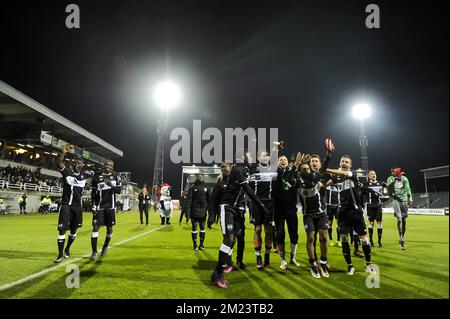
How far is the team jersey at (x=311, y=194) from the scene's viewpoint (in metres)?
5.52

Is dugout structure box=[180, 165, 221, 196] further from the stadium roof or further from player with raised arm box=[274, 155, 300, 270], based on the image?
player with raised arm box=[274, 155, 300, 270]

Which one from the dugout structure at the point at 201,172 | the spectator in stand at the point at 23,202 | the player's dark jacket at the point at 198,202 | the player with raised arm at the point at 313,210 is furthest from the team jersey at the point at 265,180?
the dugout structure at the point at 201,172

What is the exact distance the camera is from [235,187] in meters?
4.96

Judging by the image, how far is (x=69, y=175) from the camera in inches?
263

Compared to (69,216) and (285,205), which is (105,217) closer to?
(69,216)

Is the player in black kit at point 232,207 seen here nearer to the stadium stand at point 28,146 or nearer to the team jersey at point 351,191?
the team jersey at point 351,191

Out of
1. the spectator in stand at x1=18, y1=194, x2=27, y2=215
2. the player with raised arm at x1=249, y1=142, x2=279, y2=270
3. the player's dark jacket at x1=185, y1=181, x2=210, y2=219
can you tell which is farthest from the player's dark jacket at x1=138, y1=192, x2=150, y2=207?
the spectator in stand at x1=18, y1=194, x2=27, y2=215

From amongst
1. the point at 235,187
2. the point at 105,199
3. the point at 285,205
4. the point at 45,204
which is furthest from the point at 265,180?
the point at 45,204

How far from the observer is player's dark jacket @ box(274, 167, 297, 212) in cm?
577

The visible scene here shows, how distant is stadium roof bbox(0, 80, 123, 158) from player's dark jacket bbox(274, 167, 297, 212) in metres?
28.0

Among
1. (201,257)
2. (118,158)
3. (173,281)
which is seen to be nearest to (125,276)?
(173,281)

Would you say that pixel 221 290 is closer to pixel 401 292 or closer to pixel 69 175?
pixel 401 292

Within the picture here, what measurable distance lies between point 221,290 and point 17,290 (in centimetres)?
312

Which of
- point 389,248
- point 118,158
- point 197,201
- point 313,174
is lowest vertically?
point 389,248
